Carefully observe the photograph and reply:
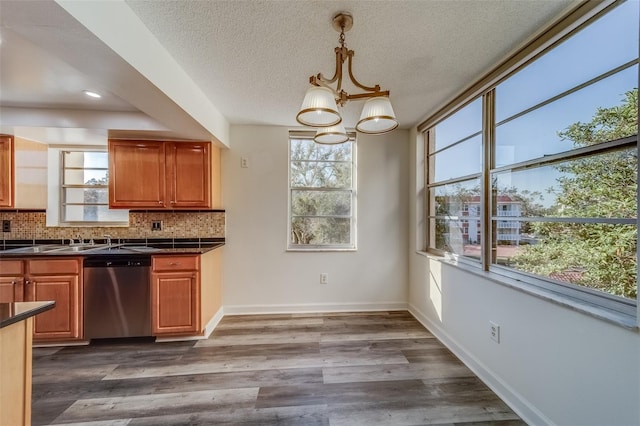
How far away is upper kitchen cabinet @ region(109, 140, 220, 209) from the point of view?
285 cm

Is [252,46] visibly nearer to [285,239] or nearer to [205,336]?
[285,239]

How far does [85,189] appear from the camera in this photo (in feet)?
10.4

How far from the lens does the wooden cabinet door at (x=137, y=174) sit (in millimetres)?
2846

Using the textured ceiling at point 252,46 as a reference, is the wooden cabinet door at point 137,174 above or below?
below

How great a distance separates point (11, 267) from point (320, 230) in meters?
3.09

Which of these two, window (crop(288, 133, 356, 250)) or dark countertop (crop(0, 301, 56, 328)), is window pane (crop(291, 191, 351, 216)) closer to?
window (crop(288, 133, 356, 250))

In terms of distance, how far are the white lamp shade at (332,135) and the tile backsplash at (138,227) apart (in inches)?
71.4

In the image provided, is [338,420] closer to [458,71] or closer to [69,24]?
[69,24]

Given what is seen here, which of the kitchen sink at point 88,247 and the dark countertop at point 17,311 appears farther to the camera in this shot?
the kitchen sink at point 88,247

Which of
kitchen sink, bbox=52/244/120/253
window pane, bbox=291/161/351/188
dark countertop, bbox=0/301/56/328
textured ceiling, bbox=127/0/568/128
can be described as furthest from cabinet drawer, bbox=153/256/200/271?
textured ceiling, bbox=127/0/568/128

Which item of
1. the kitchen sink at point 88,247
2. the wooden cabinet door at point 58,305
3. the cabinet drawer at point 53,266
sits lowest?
the wooden cabinet door at point 58,305

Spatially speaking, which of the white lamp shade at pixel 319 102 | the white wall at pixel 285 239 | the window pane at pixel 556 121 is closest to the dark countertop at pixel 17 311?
the white lamp shade at pixel 319 102

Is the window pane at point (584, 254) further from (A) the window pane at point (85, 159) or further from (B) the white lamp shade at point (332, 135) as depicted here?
(A) the window pane at point (85, 159)

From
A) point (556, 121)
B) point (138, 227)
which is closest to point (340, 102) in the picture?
point (556, 121)
